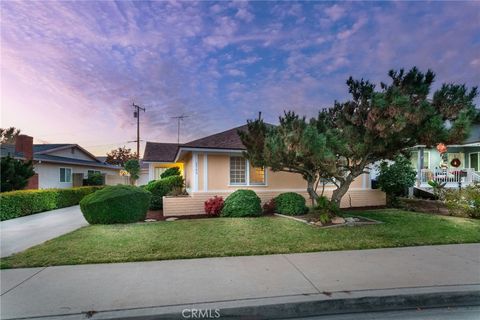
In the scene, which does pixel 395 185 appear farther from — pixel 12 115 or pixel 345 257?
pixel 12 115

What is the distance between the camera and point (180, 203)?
11.4m

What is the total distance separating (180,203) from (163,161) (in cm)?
1440

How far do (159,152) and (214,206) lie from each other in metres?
18.0

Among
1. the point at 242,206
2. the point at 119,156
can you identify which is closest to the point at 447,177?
the point at 242,206

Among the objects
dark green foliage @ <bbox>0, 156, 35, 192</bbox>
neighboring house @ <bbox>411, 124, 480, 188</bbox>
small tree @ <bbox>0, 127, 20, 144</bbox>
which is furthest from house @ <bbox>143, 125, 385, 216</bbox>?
small tree @ <bbox>0, 127, 20, 144</bbox>

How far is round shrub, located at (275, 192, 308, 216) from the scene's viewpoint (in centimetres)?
1030

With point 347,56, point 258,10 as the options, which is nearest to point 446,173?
point 347,56

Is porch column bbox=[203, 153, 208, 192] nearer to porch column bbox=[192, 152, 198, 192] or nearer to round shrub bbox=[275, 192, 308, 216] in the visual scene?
porch column bbox=[192, 152, 198, 192]

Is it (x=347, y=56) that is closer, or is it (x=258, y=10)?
(x=258, y=10)

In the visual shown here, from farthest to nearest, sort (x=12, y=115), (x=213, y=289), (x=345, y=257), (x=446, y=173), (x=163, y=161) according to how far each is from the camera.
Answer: (x=163, y=161) < (x=446, y=173) < (x=12, y=115) < (x=345, y=257) < (x=213, y=289)

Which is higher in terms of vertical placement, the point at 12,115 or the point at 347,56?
the point at 347,56

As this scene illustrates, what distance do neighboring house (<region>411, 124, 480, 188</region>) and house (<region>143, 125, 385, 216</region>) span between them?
6389mm

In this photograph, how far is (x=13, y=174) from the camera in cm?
1362

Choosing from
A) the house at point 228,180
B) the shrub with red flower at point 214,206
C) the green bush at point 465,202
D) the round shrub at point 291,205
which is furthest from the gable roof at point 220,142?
the green bush at point 465,202
